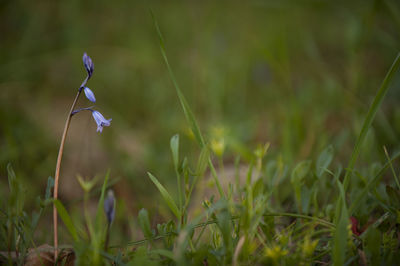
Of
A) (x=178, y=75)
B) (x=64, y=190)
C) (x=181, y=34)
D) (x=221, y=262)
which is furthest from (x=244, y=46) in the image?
(x=221, y=262)

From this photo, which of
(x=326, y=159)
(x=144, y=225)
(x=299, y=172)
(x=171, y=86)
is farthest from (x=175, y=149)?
(x=171, y=86)

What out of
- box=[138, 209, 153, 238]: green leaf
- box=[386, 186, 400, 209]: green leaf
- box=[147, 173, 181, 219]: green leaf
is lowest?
box=[386, 186, 400, 209]: green leaf

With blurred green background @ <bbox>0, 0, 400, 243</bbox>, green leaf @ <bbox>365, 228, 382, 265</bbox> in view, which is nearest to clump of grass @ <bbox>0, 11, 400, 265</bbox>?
green leaf @ <bbox>365, 228, 382, 265</bbox>

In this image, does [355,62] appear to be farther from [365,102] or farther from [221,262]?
[221,262]

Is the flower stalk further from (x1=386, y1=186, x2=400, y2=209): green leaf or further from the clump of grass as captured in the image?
(x1=386, y1=186, x2=400, y2=209): green leaf

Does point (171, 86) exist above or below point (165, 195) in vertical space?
below

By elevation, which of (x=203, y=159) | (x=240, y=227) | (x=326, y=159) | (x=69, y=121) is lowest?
(x=240, y=227)

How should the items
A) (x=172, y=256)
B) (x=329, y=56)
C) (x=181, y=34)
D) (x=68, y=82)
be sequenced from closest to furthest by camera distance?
(x=172, y=256) → (x=68, y=82) → (x=329, y=56) → (x=181, y=34)

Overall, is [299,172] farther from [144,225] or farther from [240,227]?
[144,225]
